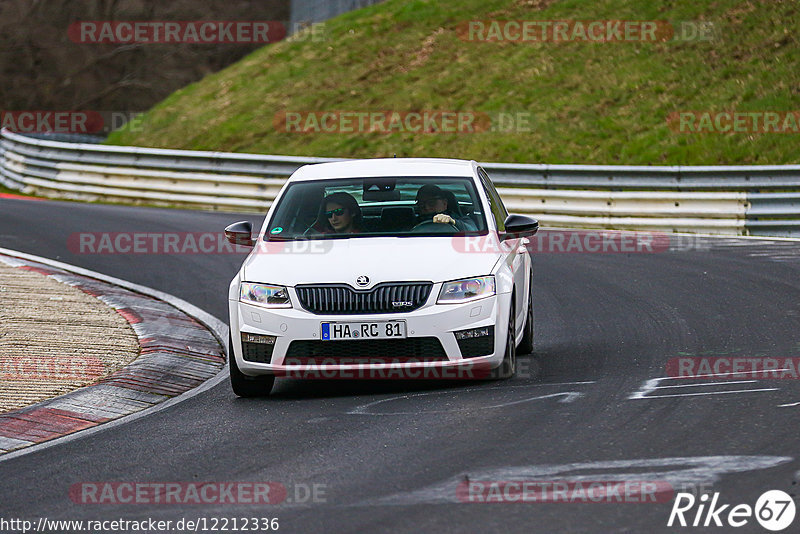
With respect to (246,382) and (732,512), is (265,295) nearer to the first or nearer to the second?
(246,382)

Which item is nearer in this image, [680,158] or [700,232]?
[700,232]

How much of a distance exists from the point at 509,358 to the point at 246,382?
1787mm

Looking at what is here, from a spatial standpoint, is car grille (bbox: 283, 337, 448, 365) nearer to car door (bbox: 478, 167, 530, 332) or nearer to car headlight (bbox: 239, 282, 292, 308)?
car headlight (bbox: 239, 282, 292, 308)

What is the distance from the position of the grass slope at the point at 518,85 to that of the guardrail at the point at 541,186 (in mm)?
3609

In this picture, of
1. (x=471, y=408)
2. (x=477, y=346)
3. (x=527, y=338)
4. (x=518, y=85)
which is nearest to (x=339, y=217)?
(x=477, y=346)

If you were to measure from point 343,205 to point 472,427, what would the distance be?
259 centimetres

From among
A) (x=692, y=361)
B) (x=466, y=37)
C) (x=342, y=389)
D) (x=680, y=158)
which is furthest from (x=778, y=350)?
(x=466, y=37)

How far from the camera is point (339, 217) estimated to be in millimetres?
9258

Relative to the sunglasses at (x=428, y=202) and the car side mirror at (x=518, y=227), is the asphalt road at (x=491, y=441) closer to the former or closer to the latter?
the car side mirror at (x=518, y=227)

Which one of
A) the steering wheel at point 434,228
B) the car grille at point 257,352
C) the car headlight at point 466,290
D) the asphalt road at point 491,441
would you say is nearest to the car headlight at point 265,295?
the car grille at point 257,352

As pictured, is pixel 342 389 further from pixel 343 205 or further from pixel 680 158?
pixel 680 158

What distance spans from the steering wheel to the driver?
0.04 meters

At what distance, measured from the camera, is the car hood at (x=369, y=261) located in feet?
27.2

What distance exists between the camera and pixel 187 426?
306 inches
